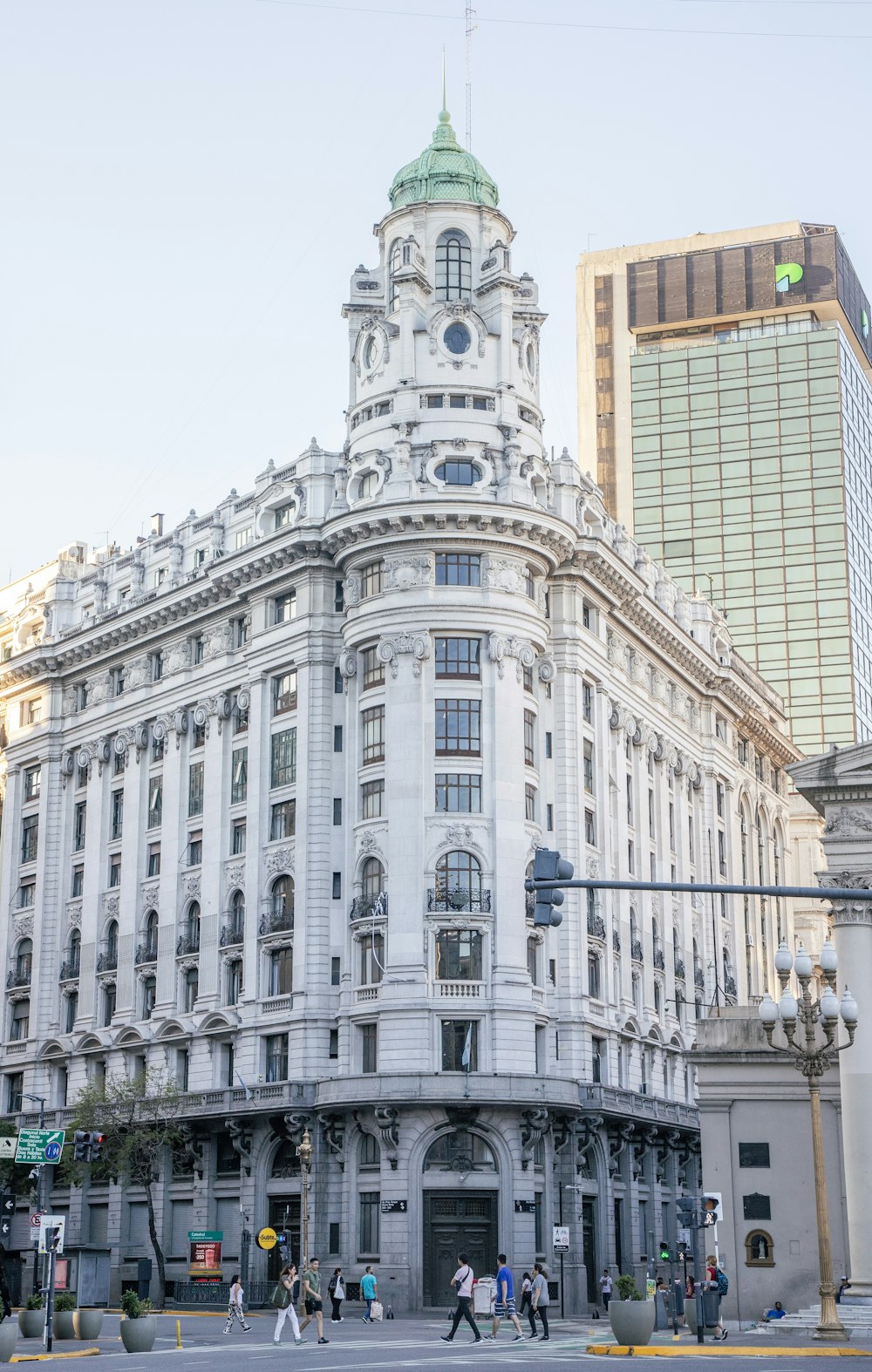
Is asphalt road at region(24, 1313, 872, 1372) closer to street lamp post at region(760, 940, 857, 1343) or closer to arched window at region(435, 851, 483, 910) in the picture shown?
street lamp post at region(760, 940, 857, 1343)

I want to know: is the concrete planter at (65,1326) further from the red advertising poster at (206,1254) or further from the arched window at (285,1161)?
the arched window at (285,1161)

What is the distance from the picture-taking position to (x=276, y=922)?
73875mm

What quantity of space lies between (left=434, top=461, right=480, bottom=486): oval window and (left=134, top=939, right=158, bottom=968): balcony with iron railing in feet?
84.8

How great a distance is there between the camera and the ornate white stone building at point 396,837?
68.3 meters

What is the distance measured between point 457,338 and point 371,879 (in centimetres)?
2406

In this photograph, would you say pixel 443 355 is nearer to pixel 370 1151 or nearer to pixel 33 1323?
pixel 370 1151

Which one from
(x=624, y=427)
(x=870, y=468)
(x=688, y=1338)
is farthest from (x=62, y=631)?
(x=870, y=468)

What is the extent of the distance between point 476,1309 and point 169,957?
97.1ft

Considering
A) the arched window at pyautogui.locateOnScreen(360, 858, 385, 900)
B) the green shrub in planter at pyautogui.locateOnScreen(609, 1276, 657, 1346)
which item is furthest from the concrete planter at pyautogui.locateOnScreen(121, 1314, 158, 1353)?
the arched window at pyautogui.locateOnScreen(360, 858, 385, 900)

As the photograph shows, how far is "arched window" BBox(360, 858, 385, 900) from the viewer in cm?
7069

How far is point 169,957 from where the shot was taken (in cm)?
8000

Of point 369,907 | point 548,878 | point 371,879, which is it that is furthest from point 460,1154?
point 548,878

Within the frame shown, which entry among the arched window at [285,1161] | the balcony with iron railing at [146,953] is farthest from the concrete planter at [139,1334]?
the balcony with iron railing at [146,953]

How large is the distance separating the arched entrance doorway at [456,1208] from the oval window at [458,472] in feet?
86.9
